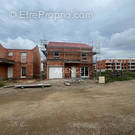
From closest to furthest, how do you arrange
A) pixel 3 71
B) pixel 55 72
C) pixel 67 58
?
pixel 3 71, pixel 55 72, pixel 67 58

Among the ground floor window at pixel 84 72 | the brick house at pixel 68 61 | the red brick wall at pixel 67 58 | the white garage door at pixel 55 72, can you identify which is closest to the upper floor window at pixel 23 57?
the brick house at pixel 68 61

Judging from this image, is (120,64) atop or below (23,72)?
atop

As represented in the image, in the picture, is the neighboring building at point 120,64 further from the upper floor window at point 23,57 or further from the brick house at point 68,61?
the upper floor window at point 23,57

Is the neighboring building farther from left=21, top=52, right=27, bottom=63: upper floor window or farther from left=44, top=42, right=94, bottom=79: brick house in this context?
left=21, top=52, right=27, bottom=63: upper floor window

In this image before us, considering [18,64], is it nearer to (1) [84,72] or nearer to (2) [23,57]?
(2) [23,57]

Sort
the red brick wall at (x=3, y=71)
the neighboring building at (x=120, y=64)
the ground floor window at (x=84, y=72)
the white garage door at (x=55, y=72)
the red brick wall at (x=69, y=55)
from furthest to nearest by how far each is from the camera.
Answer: the neighboring building at (x=120, y=64) → the ground floor window at (x=84, y=72) → the red brick wall at (x=69, y=55) → the white garage door at (x=55, y=72) → the red brick wall at (x=3, y=71)

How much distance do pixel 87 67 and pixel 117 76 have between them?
18.3ft

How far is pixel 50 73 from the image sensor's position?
15.2 m

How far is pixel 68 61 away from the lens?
15.5m

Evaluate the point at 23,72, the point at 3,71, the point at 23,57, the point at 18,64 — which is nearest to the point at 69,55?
the point at 23,57

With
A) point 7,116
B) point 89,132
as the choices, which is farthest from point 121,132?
point 7,116

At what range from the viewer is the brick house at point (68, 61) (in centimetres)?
1527

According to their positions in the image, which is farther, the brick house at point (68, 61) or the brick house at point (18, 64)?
the brick house at point (18, 64)

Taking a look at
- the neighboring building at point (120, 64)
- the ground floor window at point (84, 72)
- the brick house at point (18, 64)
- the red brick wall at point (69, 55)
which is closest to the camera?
the brick house at point (18, 64)
